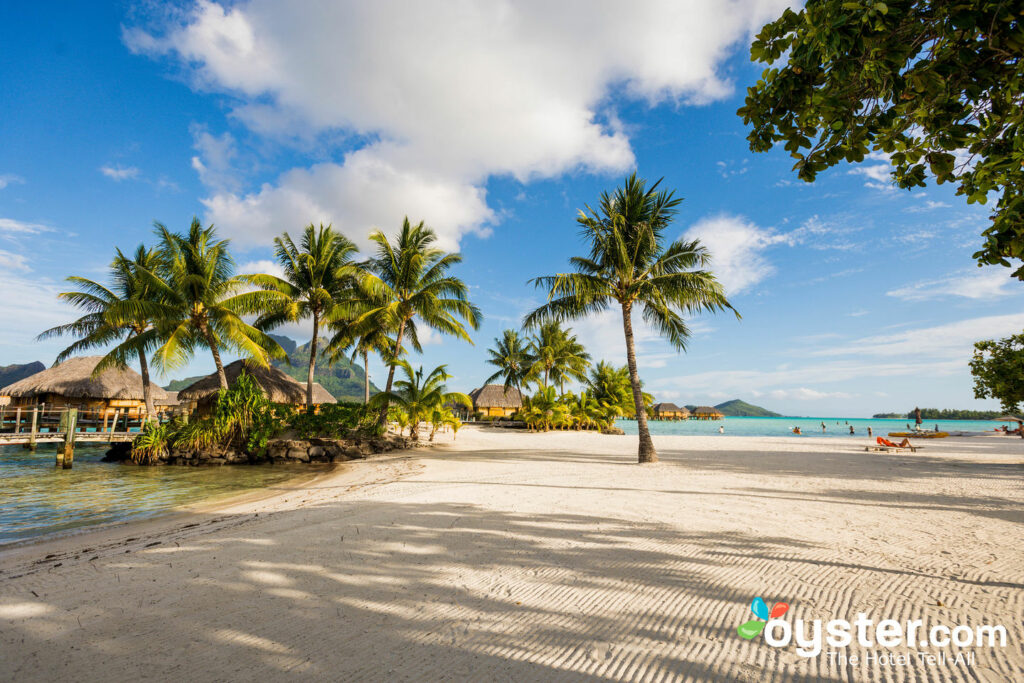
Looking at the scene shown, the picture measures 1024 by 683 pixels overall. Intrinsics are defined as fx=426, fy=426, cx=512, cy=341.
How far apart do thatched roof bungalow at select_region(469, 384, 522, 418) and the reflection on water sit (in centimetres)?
2712

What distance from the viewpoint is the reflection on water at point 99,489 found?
645 cm

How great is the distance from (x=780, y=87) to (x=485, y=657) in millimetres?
3777

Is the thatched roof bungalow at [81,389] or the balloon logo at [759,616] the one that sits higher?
the thatched roof bungalow at [81,389]

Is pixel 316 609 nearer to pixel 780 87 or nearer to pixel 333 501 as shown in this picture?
pixel 333 501

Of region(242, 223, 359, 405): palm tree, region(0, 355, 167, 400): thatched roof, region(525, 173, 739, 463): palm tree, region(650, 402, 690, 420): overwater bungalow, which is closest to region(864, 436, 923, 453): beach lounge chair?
region(525, 173, 739, 463): palm tree

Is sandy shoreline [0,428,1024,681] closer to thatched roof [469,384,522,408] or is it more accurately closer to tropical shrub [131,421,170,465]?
tropical shrub [131,421,170,465]

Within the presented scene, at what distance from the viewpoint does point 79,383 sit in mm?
21703

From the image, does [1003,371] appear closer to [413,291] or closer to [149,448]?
[413,291]

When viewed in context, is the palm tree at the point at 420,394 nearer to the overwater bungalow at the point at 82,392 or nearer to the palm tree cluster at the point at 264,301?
the palm tree cluster at the point at 264,301

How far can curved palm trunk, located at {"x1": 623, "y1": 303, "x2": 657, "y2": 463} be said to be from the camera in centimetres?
1100

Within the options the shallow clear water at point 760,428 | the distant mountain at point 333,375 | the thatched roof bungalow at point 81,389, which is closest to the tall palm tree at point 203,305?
the thatched roof bungalow at point 81,389

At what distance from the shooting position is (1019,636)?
2.29m

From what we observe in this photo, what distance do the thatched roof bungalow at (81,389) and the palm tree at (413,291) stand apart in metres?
14.2

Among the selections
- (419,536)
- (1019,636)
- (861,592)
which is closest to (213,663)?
(419,536)
